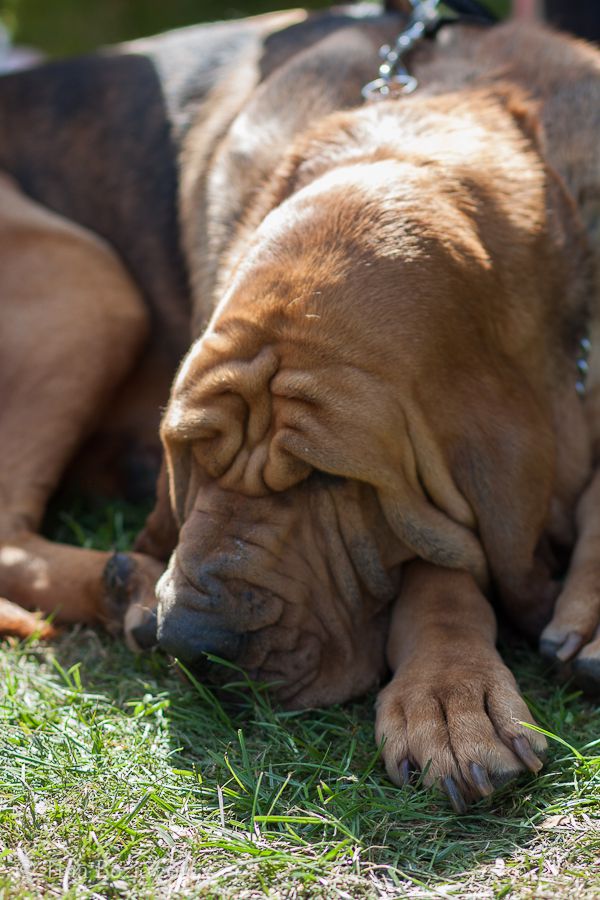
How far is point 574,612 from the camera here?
325cm

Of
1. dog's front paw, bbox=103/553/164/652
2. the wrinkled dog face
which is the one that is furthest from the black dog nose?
dog's front paw, bbox=103/553/164/652

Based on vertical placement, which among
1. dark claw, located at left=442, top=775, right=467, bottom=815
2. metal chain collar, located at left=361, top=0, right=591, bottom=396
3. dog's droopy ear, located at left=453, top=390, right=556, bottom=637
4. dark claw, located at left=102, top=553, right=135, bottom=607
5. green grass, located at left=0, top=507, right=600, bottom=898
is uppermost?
metal chain collar, located at left=361, top=0, right=591, bottom=396

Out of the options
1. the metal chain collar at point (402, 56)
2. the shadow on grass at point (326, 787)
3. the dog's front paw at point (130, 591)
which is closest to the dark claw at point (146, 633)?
the dog's front paw at point (130, 591)

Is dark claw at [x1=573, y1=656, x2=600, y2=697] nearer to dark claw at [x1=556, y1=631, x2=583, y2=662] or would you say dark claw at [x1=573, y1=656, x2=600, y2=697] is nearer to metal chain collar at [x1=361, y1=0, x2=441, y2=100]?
dark claw at [x1=556, y1=631, x2=583, y2=662]

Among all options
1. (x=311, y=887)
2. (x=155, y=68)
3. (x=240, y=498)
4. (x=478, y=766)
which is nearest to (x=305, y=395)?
(x=240, y=498)

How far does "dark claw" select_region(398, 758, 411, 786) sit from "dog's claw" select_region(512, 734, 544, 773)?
262 mm

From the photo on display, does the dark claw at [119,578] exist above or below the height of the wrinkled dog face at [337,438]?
below

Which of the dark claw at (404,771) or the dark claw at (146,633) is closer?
the dark claw at (404,771)

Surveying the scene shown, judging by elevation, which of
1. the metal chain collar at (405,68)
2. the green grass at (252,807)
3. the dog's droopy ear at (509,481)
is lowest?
the green grass at (252,807)

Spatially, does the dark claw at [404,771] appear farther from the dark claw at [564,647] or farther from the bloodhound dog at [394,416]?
the dark claw at [564,647]

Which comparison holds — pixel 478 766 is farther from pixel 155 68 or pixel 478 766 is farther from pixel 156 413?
pixel 155 68

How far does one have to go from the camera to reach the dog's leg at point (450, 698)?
8.83 ft

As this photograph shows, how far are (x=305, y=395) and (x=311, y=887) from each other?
3.94 ft

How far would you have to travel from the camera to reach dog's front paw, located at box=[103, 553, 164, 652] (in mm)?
3562
